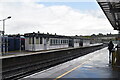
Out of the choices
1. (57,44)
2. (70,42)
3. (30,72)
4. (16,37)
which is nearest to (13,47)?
(16,37)

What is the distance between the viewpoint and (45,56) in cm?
1307

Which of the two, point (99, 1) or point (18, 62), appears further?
point (18, 62)

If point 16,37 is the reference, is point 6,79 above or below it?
below

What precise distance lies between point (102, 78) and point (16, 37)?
82.5ft

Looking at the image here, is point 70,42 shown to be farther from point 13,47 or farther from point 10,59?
point 10,59

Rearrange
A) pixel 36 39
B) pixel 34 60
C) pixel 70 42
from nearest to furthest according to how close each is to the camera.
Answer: pixel 34 60, pixel 36 39, pixel 70 42

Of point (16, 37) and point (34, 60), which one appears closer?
point (34, 60)

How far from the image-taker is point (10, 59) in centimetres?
879

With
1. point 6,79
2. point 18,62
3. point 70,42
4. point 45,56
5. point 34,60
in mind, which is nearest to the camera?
point 6,79

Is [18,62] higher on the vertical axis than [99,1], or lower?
lower

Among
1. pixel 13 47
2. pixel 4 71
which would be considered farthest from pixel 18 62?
pixel 13 47

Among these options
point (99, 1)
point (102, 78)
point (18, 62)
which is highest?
point (99, 1)

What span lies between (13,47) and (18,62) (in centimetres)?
2252

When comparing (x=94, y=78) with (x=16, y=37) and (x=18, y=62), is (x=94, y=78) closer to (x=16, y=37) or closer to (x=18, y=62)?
(x=18, y=62)
